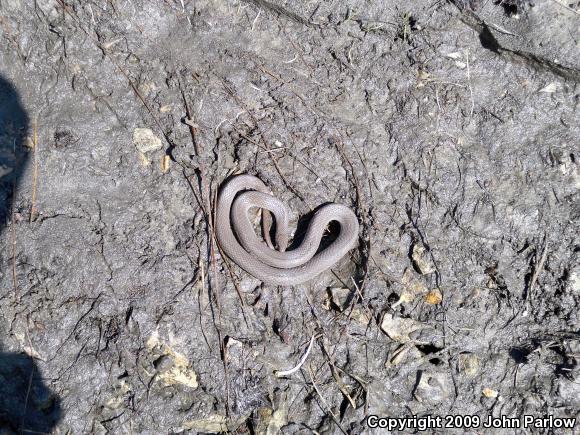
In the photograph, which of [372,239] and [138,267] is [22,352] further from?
[372,239]

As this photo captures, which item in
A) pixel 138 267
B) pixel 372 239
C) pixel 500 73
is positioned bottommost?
pixel 138 267

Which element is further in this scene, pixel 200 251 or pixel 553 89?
pixel 553 89

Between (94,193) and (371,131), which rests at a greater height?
(371,131)

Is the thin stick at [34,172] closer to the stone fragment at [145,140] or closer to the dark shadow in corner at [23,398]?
the dark shadow in corner at [23,398]

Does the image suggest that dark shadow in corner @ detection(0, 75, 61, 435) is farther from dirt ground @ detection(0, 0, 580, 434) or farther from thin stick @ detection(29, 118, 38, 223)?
thin stick @ detection(29, 118, 38, 223)

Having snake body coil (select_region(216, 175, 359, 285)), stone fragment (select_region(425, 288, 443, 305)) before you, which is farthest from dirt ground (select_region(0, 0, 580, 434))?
snake body coil (select_region(216, 175, 359, 285))

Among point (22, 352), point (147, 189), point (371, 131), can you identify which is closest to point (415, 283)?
point (371, 131)

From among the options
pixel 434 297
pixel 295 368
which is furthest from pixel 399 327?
pixel 295 368

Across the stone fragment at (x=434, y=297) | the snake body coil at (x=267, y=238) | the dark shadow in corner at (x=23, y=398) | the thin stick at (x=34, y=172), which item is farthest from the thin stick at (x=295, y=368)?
the thin stick at (x=34, y=172)
